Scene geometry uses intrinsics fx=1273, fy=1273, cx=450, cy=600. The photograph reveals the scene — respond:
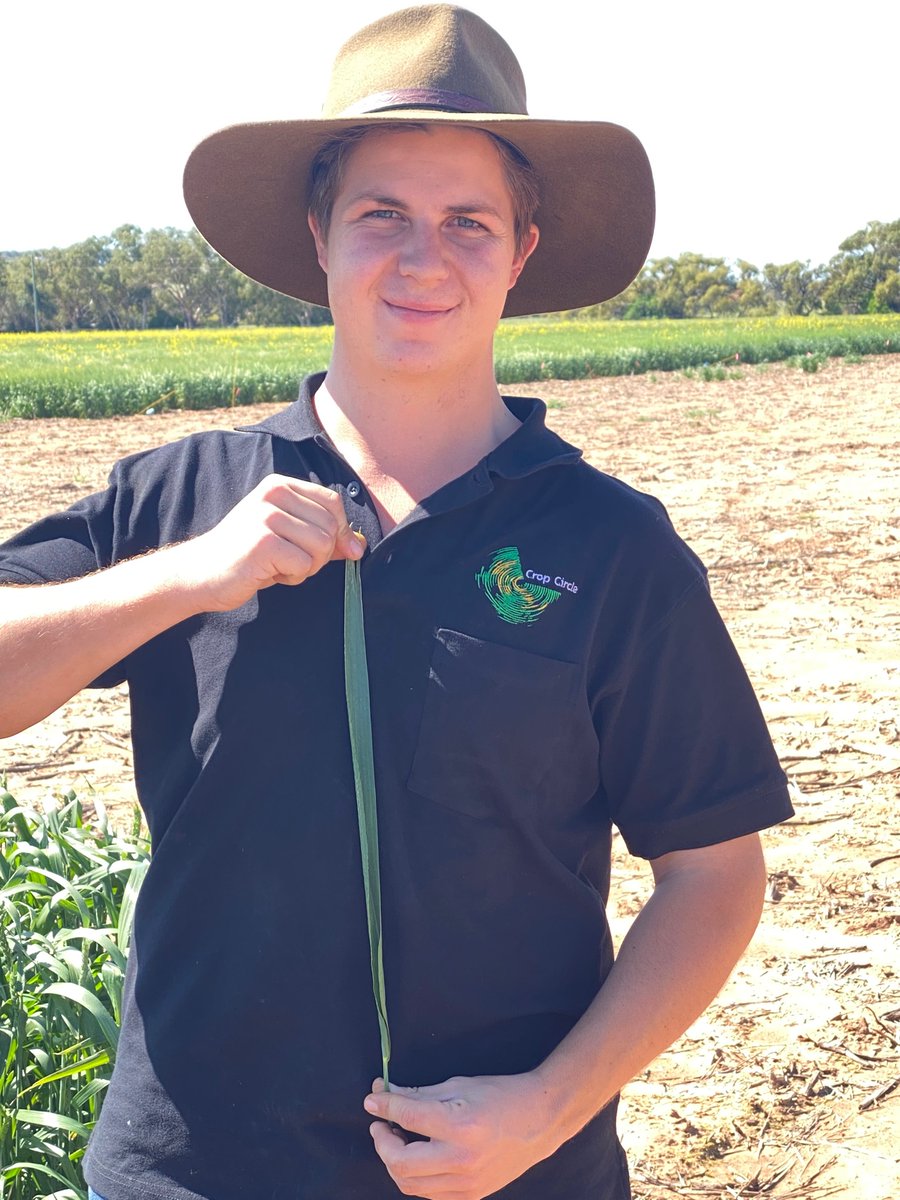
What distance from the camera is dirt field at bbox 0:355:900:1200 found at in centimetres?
288

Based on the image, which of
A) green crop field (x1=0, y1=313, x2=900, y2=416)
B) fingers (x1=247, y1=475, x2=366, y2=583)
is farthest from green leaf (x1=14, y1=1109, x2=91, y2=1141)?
green crop field (x1=0, y1=313, x2=900, y2=416)

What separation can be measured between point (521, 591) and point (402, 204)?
0.49 meters

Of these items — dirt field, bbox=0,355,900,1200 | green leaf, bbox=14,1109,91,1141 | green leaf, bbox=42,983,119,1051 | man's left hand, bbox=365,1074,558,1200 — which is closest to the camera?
man's left hand, bbox=365,1074,558,1200

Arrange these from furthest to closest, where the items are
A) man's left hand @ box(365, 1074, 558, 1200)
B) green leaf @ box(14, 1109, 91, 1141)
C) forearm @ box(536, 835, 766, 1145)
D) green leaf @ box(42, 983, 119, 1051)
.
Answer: green leaf @ box(42, 983, 119, 1051)
green leaf @ box(14, 1109, 91, 1141)
forearm @ box(536, 835, 766, 1145)
man's left hand @ box(365, 1074, 558, 1200)

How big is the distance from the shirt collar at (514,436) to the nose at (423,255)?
0.18 meters

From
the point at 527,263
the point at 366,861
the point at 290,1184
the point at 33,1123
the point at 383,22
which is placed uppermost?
the point at 383,22

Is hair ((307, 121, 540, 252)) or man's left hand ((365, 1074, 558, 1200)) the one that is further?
hair ((307, 121, 540, 252))

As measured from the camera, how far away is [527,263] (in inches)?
77.9

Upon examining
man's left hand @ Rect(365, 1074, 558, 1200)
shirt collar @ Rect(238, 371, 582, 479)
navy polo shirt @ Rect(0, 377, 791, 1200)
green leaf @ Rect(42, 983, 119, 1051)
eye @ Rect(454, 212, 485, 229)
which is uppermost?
eye @ Rect(454, 212, 485, 229)

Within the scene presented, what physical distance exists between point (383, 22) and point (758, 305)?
8994cm

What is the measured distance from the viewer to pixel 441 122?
1.46m

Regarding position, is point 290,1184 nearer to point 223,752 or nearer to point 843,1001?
point 223,752

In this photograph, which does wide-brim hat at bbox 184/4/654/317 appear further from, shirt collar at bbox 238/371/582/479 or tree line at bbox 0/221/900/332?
tree line at bbox 0/221/900/332

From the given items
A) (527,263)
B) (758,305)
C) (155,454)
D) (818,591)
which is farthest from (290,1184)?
(758,305)
